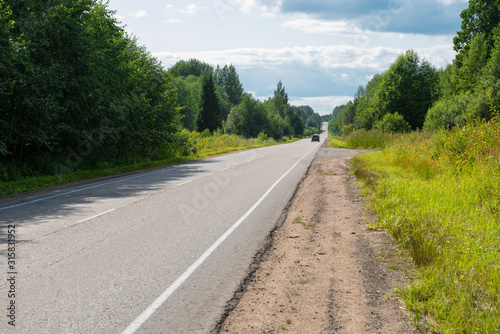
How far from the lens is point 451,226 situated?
24.8ft

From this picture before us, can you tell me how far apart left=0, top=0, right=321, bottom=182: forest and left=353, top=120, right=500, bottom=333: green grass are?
13136 mm

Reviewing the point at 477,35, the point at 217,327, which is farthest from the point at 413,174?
the point at 477,35

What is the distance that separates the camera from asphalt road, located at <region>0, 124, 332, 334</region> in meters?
4.36

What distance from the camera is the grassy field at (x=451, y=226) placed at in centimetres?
433

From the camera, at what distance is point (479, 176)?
1069 centimetres

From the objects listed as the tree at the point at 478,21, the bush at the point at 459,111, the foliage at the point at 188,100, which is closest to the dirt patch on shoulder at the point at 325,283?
the bush at the point at 459,111

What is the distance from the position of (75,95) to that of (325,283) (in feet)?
57.1

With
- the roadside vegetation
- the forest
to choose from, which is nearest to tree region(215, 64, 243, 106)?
the forest

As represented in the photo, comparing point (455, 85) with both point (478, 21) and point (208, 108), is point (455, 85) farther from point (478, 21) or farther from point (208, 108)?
point (208, 108)

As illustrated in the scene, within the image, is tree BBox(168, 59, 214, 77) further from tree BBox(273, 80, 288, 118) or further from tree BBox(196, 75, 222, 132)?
tree BBox(196, 75, 222, 132)

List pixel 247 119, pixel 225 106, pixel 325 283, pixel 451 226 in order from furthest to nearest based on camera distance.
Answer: pixel 225 106
pixel 247 119
pixel 451 226
pixel 325 283

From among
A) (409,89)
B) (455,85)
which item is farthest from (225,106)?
(455,85)

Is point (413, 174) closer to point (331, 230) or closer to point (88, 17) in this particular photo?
point (331, 230)

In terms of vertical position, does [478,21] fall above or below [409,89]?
above
